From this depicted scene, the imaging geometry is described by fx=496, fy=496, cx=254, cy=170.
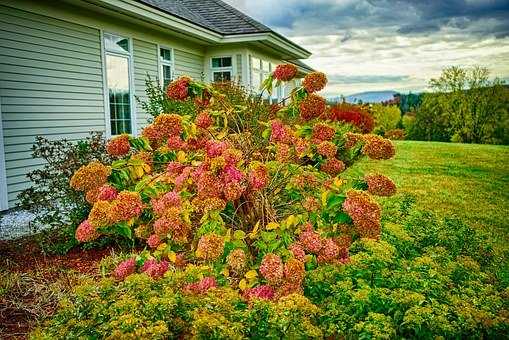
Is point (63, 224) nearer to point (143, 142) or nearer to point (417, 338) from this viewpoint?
point (143, 142)

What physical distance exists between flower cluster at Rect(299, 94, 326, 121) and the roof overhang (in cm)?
561

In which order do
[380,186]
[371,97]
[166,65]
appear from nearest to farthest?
Result: [380,186], [166,65], [371,97]

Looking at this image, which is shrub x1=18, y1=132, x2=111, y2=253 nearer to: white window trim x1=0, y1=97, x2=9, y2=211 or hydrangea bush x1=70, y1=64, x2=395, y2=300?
hydrangea bush x1=70, y1=64, x2=395, y2=300

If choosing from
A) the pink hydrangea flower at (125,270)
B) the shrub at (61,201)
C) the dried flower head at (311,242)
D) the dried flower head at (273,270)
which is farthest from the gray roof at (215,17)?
the dried flower head at (273,270)

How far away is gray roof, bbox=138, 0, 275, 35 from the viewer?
1261cm

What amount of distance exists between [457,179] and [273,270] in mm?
7444

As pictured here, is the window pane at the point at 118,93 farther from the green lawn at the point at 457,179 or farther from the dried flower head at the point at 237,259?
the dried flower head at the point at 237,259

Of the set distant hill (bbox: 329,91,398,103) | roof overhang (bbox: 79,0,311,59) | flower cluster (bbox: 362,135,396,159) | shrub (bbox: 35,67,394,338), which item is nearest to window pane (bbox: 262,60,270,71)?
roof overhang (bbox: 79,0,311,59)

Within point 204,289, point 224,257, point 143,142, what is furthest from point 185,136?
point 204,289

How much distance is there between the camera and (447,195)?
777 centimetres

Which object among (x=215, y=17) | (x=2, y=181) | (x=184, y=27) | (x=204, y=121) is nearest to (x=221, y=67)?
(x=215, y=17)

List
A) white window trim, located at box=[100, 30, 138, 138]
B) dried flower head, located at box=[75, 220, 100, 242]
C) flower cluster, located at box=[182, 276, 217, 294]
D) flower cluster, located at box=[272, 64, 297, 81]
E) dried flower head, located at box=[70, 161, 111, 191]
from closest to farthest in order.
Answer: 1. flower cluster, located at box=[182, 276, 217, 294]
2. dried flower head, located at box=[75, 220, 100, 242]
3. dried flower head, located at box=[70, 161, 111, 191]
4. flower cluster, located at box=[272, 64, 297, 81]
5. white window trim, located at box=[100, 30, 138, 138]

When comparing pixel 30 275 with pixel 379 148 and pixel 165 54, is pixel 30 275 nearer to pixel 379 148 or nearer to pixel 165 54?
pixel 379 148

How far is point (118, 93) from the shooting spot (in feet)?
32.7
